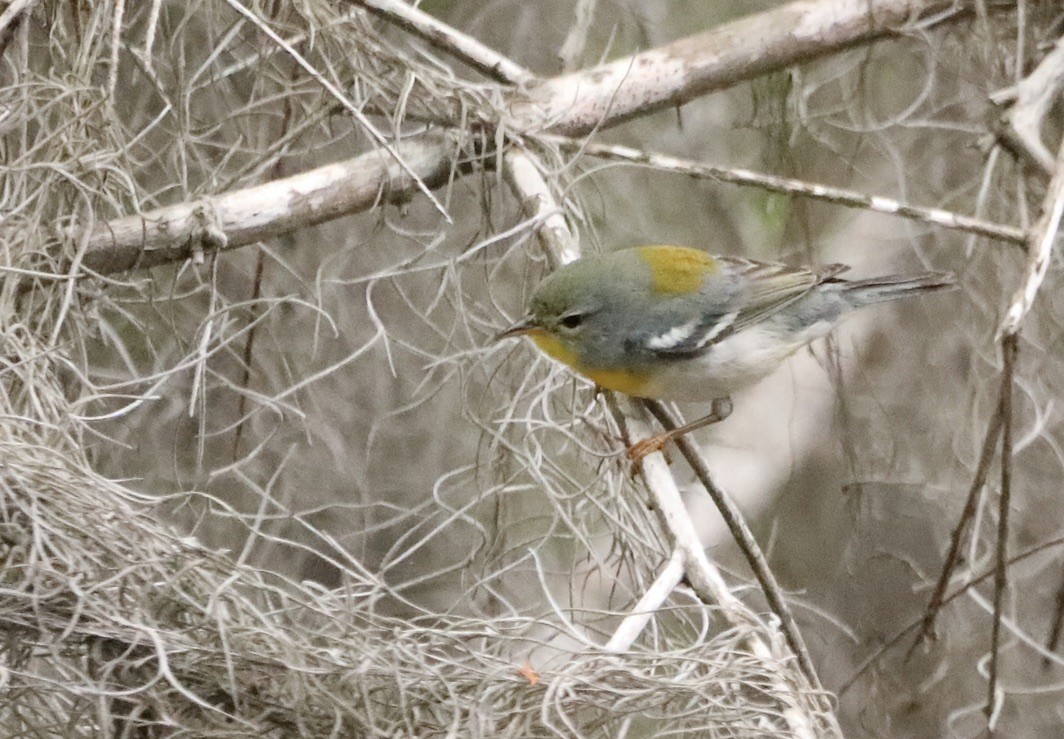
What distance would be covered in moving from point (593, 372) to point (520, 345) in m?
0.32

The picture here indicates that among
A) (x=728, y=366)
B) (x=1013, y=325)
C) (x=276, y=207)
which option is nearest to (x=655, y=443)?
(x=728, y=366)

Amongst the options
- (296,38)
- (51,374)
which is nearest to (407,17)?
(296,38)

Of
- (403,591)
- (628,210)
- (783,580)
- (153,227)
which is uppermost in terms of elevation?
(153,227)

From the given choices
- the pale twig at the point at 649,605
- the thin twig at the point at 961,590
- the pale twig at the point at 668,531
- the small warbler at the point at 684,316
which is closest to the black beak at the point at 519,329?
the small warbler at the point at 684,316

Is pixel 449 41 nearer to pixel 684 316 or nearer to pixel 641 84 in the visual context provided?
pixel 641 84

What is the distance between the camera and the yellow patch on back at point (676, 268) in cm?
257

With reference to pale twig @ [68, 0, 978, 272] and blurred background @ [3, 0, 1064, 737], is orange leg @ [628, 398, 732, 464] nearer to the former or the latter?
blurred background @ [3, 0, 1064, 737]

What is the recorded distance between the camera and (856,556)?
3.89 m

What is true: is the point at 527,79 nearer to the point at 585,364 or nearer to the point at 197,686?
the point at 585,364

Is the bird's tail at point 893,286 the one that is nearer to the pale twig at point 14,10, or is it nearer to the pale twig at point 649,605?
the pale twig at point 649,605

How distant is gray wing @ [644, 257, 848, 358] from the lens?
251cm

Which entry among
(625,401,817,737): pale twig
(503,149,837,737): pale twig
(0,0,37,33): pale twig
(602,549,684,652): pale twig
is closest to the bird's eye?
(503,149,837,737): pale twig

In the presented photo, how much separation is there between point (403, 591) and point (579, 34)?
1632 mm

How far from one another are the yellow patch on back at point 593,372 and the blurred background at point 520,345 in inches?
3.6
